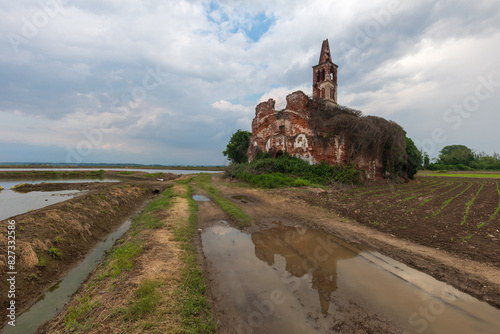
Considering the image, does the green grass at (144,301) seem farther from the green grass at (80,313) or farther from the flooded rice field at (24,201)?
the flooded rice field at (24,201)

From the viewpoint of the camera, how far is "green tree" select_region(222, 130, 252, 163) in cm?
4353

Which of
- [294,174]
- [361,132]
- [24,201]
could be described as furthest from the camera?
[294,174]

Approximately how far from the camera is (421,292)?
431 centimetres

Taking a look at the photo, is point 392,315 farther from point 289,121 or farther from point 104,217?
point 289,121

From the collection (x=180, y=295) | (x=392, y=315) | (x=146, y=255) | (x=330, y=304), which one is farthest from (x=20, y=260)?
(x=392, y=315)

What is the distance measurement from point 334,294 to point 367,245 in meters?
3.30

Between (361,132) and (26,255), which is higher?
(361,132)

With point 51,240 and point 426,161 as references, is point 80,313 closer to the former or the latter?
point 51,240

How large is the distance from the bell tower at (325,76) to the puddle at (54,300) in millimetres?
33466

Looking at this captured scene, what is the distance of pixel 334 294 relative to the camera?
14.0 feet

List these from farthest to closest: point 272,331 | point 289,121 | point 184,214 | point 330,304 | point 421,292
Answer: point 289,121
point 184,214
point 421,292
point 330,304
point 272,331

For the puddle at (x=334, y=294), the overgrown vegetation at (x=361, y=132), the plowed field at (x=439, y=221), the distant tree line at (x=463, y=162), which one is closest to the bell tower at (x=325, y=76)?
the overgrown vegetation at (x=361, y=132)

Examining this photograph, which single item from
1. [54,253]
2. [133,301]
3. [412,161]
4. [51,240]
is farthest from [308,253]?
[412,161]

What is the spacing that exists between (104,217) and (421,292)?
12.6 m
